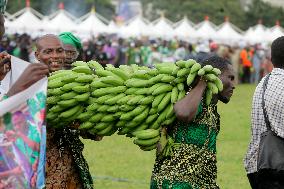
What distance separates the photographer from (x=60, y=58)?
6.46m

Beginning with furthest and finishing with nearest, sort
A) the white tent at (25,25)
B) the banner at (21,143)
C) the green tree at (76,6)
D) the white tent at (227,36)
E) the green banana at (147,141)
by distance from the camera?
1. the green tree at (76,6)
2. the white tent at (227,36)
3. the white tent at (25,25)
4. the green banana at (147,141)
5. the banner at (21,143)

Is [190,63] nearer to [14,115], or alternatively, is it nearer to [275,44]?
[275,44]

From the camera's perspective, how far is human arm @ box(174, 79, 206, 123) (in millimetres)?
5559

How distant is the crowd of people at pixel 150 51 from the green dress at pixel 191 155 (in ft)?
89.6

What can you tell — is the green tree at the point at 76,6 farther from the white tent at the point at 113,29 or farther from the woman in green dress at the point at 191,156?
the woman in green dress at the point at 191,156

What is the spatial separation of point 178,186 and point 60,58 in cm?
142

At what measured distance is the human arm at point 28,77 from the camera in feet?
16.0

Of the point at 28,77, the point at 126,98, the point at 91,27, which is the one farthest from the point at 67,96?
the point at 91,27

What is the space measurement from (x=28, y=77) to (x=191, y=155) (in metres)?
1.45

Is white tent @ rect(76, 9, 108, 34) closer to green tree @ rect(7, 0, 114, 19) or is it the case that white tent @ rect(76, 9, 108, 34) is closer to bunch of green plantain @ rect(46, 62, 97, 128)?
green tree @ rect(7, 0, 114, 19)

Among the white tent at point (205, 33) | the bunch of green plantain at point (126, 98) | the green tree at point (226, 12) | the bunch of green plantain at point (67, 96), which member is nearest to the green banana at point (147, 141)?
the bunch of green plantain at point (126, 98)

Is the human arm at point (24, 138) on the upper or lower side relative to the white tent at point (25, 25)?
upper

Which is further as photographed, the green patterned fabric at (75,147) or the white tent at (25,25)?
the white tent at (25,25)

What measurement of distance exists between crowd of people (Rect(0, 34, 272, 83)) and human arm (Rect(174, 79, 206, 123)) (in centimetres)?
2754
